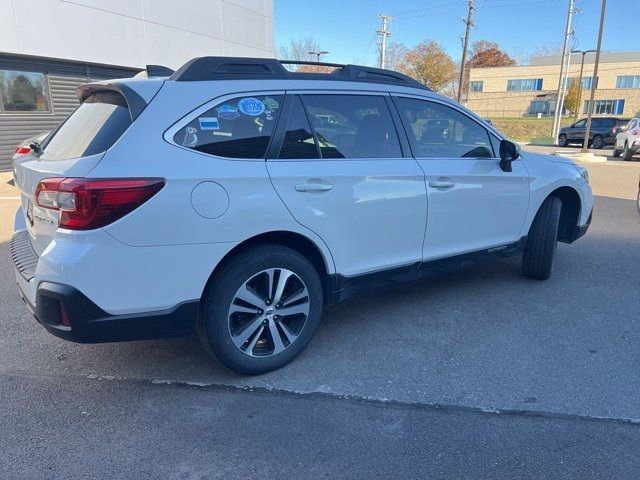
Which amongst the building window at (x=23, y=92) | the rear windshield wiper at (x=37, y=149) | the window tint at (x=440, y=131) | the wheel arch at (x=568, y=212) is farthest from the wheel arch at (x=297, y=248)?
the building window at (x=23, y=92)

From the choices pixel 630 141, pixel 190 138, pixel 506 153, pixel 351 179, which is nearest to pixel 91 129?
pixel 190 138

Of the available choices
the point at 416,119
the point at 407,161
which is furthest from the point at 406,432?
the point at 416,119

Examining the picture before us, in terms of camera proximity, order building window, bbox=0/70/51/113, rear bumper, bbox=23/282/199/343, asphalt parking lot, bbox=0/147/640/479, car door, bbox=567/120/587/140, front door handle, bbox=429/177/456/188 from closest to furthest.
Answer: asphalt parking lot, bbox=0/147/640/479 < rear bumper, bbox=23/282/199/343 < front door handle, bbox=429/177/456/188 < building window, bbox=0/70/51/113 < car door, bbox=567/120/587/140

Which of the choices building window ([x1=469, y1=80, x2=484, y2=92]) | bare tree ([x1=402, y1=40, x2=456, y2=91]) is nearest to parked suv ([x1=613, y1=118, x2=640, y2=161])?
bare tree ([x1=402, y1=40, x2=456, y2=91])

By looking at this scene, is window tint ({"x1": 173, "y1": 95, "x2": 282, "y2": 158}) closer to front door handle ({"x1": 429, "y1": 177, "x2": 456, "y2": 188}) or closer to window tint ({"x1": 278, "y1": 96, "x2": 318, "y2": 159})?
window tint ({"x1": 278, "y1": 96, "x2": 318, "y2": 159})

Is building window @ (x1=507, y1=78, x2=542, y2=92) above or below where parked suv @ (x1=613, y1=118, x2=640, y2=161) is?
above

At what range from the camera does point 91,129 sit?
2.91m

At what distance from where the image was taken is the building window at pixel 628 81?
202ft

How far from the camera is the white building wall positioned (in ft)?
42.5

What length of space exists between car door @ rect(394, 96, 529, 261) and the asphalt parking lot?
0.67m

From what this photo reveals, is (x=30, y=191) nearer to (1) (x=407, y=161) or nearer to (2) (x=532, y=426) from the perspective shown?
(1) (x=407, y=161)

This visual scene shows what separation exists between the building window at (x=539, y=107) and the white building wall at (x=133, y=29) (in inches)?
2219

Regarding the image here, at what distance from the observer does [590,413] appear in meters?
2.82

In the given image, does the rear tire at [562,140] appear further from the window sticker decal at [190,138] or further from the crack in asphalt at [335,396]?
the window sticker decal at [190,138]
